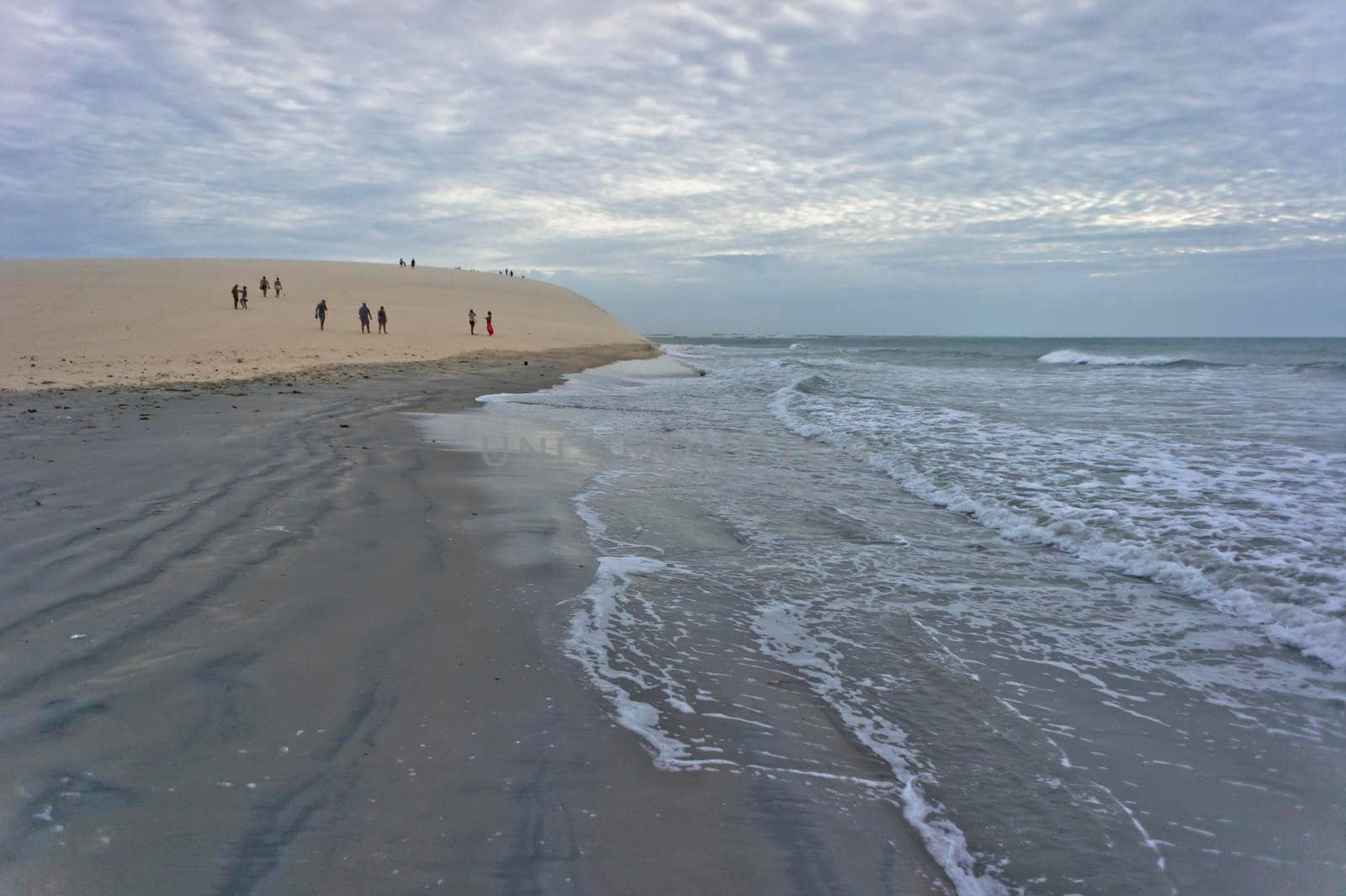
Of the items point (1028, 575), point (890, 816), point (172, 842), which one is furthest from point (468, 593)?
point (1028, 575)

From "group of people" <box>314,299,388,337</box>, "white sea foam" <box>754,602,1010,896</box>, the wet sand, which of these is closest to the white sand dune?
"group of people" <box>314,299,388,337</box>

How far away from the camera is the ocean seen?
103 inches

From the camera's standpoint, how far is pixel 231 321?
1093 inches

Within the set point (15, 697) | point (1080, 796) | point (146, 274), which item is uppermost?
point (146, 274)

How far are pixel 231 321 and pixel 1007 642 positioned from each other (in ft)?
97.7

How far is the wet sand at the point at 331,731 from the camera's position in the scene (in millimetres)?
2184

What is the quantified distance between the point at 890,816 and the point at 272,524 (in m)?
4.46

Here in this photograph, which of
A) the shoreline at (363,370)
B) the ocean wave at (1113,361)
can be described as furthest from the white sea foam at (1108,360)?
the shoreline at (363,370)

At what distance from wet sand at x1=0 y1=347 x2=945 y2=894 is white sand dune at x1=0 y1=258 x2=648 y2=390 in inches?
488

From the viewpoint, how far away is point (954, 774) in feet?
9.27

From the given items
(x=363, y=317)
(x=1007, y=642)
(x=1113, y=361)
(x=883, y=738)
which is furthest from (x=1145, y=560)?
(x=1113, y=361)

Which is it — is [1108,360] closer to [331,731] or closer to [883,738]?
[883,738]

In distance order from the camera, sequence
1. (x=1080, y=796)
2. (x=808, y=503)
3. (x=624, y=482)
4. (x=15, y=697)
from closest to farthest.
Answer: (x=1080, y=796), (x=15, y=697), (x=808, y=503), (x=624, y=482)

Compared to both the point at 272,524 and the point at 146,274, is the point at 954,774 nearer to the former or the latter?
the point at 272,524
